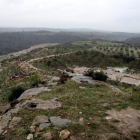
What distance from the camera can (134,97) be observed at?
1393cm

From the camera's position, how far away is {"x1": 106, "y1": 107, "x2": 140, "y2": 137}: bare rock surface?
8477 mm

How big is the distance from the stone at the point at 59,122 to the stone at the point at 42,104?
8.45 feet

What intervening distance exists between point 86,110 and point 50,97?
582 centimetres

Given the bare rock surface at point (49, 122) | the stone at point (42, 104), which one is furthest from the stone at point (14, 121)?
the stone at point (42, 104)

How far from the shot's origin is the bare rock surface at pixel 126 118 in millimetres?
8477

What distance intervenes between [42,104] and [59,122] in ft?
15.3

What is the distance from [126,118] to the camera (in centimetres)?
987

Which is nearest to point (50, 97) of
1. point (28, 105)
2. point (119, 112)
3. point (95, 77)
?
point (28, 105)

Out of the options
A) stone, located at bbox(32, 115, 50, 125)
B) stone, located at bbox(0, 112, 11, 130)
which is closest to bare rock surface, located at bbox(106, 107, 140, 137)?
stone, located at bbox(32, 115, 50, 125)

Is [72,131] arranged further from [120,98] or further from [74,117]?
[120,98]

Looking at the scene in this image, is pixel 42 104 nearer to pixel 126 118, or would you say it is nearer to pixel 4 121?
pixel 4 121

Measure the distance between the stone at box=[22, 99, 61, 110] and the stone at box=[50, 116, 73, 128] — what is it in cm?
258

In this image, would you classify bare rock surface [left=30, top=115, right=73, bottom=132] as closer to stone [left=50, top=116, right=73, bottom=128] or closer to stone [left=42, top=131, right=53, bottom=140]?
stone [left=50, top=116, right=73, bottom=128]

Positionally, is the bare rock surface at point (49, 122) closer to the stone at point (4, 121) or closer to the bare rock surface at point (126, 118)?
the stone at point (4, 121)
